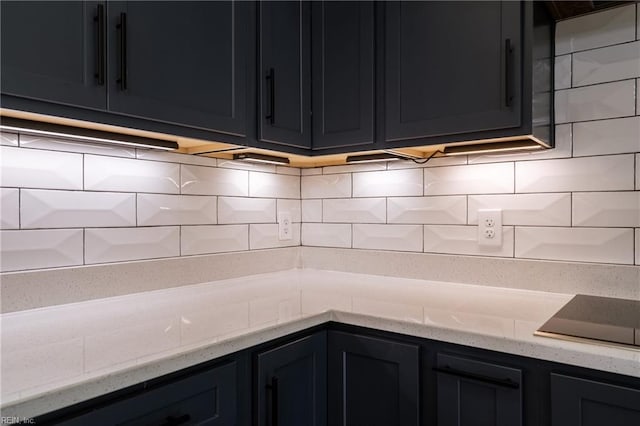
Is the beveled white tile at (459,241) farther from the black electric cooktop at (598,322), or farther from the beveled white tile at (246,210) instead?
the beveled white tile at (246,210)

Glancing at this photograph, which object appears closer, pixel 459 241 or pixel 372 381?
pixel 372 381

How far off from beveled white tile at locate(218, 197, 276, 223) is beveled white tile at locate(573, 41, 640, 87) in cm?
123

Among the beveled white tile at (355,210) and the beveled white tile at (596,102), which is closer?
the beveled white tile at (596,102)

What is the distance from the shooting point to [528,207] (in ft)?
5.13

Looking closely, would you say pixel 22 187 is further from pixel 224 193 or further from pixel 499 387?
pixel 499 387

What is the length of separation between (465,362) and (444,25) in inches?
39.7

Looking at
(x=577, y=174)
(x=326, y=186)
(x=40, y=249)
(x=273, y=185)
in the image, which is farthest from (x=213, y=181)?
(x=577, y=174)

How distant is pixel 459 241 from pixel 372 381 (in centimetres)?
68

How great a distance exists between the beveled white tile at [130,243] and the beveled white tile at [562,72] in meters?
1.39

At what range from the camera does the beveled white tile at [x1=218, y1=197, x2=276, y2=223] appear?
5.86 feet

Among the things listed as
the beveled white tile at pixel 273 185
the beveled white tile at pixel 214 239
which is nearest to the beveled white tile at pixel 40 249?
the beveled white tile at pixel 214 239

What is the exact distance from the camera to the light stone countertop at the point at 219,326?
83 cm

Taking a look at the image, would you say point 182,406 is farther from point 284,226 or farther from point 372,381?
point 284,226

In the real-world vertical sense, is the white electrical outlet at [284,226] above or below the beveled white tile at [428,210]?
below
